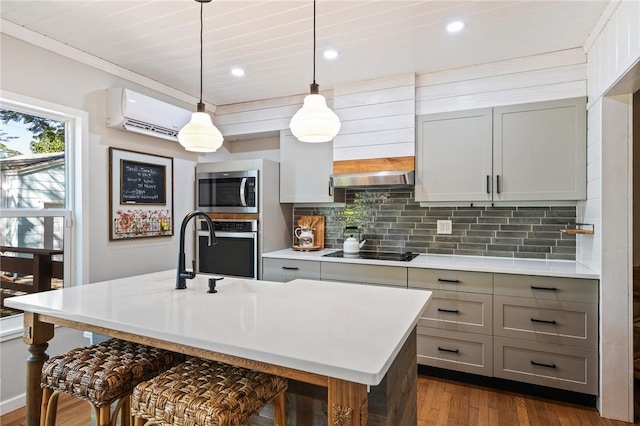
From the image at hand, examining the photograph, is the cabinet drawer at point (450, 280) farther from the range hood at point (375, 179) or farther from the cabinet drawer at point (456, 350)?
the range hood at point (375, 179)

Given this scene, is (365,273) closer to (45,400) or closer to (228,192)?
(228,192)

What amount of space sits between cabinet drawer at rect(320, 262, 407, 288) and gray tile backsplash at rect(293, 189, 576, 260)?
0.57m

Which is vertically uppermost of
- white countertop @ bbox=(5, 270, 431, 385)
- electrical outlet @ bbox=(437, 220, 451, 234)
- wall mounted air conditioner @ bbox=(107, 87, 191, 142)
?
wall mounted air conditioner @ bbox=(107, 87, 191, 142)

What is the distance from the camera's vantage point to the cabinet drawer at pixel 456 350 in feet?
8.70

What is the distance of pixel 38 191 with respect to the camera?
2557 millimetres

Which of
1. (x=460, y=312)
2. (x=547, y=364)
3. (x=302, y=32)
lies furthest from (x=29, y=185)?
(x=547, y=364)

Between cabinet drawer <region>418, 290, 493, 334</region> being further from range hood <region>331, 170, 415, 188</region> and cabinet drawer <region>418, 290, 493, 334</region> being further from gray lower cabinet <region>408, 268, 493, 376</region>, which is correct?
range hood <region>331, 170, 415, 188</region>

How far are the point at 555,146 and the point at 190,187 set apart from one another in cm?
326

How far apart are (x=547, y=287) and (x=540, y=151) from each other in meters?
0.99

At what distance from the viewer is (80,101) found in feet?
8.87

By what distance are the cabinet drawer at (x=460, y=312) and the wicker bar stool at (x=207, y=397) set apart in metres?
1.74

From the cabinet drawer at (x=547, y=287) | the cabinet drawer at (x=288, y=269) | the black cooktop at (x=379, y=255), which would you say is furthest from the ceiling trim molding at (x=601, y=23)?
the cabinet drawer at (x=288, y=269)

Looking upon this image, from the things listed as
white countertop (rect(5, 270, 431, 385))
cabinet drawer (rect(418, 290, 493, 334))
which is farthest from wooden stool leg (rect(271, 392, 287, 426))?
cabinet drawer (rect(418, 290, 493, 334))

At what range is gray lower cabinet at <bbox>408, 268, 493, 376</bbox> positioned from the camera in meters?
2.64
